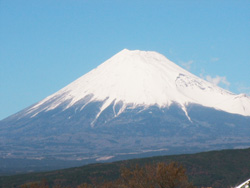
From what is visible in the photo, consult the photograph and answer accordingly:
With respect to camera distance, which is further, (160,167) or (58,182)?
(58,182)

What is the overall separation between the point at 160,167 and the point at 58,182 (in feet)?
142

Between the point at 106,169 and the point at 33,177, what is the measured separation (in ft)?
43.8

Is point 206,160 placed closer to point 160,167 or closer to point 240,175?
point 240,175

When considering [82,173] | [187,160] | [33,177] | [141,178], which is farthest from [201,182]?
[141,178]

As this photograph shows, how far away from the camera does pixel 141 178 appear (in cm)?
4384

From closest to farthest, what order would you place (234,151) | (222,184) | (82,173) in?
(222,184) → (82,173) → (234,151)

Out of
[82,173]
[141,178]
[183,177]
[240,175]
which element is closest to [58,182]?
[82,173]

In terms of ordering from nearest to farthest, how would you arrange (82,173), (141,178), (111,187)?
1. (141,178)
2. (111,187)
3. (82,173)

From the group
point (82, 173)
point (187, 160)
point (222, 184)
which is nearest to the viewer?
point (222, 184)

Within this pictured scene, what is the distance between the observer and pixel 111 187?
4841 cm

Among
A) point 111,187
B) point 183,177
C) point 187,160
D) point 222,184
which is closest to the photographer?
point 183,177

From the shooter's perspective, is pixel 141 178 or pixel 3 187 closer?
pixel 141 178

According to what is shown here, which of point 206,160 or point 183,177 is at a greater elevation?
point 206,160

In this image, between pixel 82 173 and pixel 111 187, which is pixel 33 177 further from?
pixel 111 187
